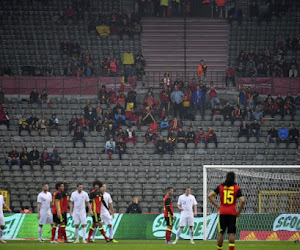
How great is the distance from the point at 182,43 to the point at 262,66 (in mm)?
5365

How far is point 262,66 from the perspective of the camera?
3447 centimetres

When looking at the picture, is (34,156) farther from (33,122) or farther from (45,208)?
(45,208)

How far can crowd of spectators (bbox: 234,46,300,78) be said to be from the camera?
34094 mm

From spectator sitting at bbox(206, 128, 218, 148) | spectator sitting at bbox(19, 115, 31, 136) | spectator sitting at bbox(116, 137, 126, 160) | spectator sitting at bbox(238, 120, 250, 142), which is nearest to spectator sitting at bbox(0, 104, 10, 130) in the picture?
spectator sitting at bbox(19, 115, 31, 136)

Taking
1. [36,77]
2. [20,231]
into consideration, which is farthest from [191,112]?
[20,231]

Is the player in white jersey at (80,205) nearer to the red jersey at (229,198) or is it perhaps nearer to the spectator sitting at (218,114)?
the red jersey at (229,198)

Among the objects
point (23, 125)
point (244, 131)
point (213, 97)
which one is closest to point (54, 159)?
point (23, 125)

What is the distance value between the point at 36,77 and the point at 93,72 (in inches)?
116

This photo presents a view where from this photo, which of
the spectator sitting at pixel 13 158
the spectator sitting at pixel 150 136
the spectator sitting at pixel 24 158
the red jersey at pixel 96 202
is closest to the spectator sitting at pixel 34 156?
the spectator sitting at pixel 24 158

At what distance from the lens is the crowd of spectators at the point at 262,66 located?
3409cm

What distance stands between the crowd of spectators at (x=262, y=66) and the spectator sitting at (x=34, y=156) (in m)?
10.3

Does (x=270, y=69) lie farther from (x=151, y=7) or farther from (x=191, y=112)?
(x=151, y=7)

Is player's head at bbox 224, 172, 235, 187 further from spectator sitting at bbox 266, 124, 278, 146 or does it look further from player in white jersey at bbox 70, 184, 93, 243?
spectator sitting at bbox 266, 124, 278, 146

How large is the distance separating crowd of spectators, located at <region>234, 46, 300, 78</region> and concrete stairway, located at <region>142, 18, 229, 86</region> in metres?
2.03
